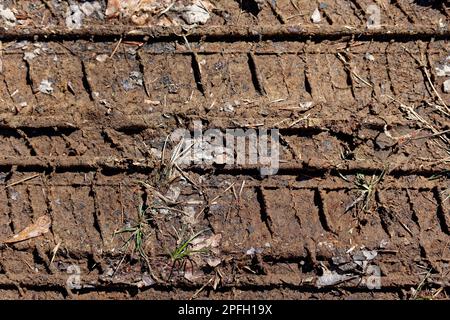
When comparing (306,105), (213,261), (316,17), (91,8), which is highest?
(91,8)

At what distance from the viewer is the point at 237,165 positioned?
10.4ft

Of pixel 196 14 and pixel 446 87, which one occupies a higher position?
pixel 196 14

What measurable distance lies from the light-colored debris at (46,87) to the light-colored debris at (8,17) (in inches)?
15.2

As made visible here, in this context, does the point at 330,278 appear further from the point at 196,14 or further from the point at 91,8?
the point at 91,8

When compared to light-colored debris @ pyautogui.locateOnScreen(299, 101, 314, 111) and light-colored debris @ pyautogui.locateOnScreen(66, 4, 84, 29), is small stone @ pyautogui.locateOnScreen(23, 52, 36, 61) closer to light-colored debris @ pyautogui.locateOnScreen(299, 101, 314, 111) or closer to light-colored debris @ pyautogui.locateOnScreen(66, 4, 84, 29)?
light-colored debris @ pyautogui.locateOnScreen(66, 4, 84, 29)

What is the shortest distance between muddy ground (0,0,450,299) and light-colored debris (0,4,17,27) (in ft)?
0.18

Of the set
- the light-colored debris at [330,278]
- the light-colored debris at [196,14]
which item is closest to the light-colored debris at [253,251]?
the light-colored debris at [330,278]

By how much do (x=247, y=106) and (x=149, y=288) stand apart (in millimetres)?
1175

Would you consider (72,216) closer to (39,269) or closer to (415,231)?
(39,269)

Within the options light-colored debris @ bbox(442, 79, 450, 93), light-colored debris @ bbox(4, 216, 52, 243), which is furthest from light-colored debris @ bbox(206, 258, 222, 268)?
light-colored debris @ bbox(442, 79, 450, 93)

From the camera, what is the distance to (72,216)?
3.19 metres

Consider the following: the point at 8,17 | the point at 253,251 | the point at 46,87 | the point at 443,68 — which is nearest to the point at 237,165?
the point at 253,251

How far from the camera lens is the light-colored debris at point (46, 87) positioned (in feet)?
10.6

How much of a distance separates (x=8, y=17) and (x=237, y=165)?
1.58 m
